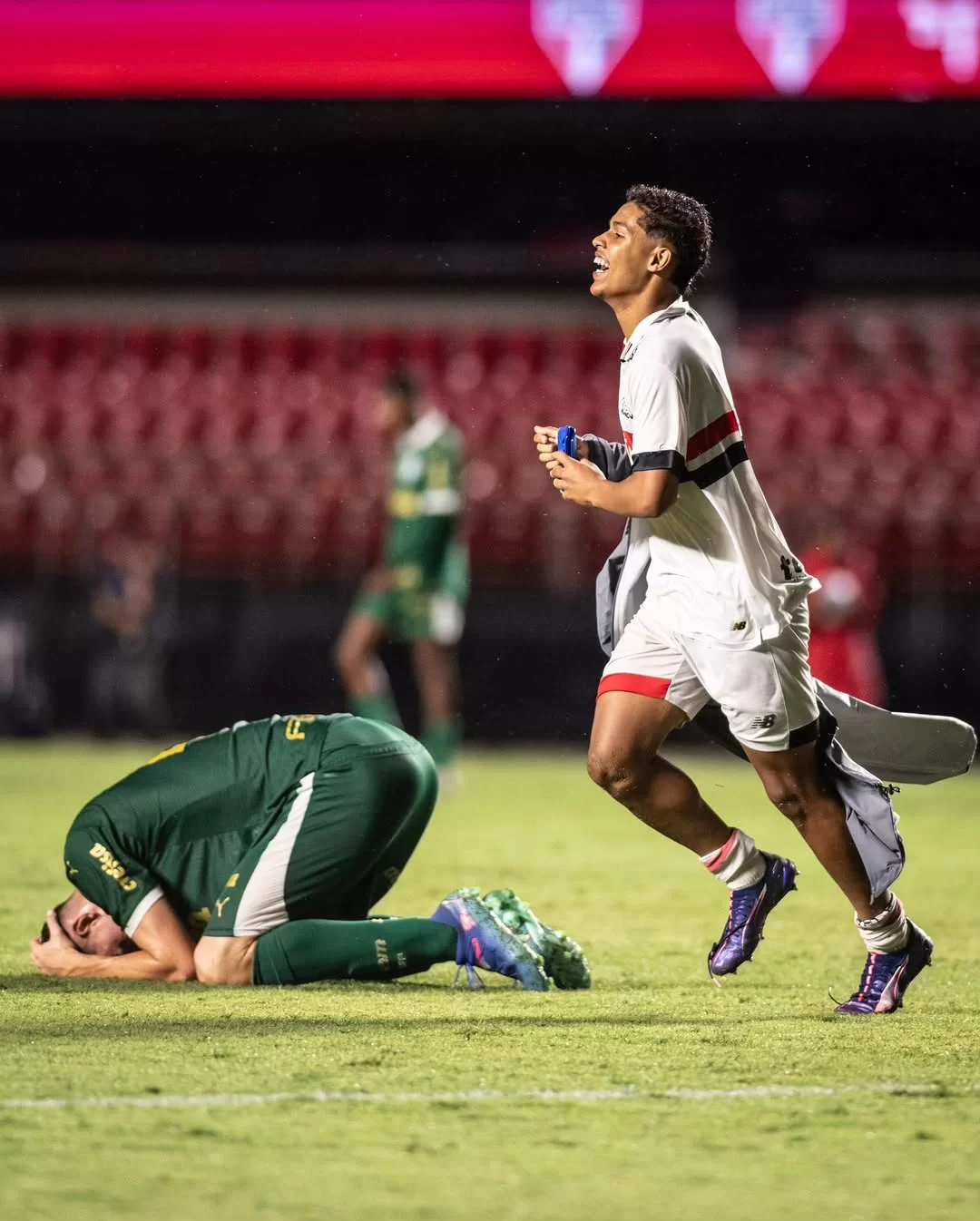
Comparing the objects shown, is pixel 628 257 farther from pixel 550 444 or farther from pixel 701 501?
pixel 701 501

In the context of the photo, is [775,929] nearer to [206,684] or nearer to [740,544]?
[740,544]

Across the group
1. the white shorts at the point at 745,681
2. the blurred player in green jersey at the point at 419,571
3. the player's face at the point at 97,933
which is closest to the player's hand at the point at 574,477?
the white shorts at the point at 745,681

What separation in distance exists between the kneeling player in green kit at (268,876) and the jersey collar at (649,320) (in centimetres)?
126

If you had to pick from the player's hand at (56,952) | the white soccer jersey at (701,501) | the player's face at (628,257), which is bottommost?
the player's hand at (56,952)

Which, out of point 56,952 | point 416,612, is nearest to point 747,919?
point 56,952

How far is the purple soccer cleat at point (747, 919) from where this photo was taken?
4961mm

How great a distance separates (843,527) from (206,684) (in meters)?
4.72

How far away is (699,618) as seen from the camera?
478 centimetres

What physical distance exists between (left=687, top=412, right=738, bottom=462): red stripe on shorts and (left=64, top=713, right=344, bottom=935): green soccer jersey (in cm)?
127

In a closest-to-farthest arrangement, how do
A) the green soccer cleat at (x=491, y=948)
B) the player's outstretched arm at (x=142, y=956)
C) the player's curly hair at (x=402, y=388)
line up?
the player's outstretched arm at (x=142, y=956), the green soccer cleat at (x=491, y=948), the player's curly hair at (x=402, y=388)

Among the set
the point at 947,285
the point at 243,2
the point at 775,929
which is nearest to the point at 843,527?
the point at 947,285

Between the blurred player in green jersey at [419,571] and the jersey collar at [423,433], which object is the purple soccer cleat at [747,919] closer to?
the blurred player in green jersey at [419,571]

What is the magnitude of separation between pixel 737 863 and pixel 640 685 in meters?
0.53

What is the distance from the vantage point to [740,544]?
477cm
